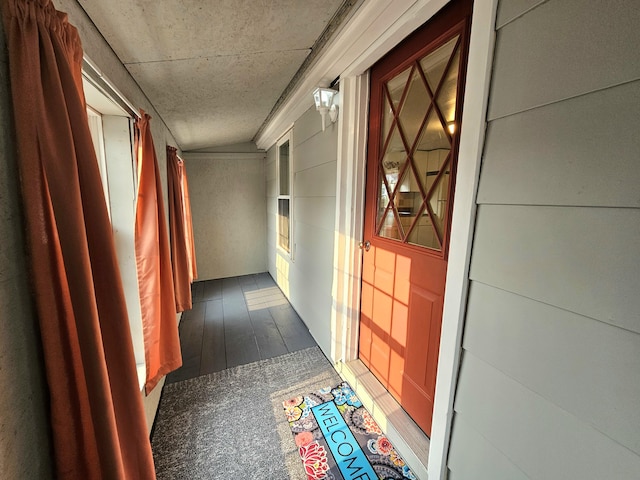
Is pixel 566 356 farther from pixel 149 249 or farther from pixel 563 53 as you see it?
pixel 149 249

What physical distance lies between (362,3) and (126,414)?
1913 millimetres

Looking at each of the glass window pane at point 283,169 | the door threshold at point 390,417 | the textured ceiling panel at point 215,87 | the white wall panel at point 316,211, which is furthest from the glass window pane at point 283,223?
the door threshold at point 390,417

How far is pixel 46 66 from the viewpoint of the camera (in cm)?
59

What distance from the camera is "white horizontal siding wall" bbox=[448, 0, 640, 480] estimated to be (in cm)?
54

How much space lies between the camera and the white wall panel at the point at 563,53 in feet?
1.71

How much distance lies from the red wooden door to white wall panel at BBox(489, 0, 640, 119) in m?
0.33

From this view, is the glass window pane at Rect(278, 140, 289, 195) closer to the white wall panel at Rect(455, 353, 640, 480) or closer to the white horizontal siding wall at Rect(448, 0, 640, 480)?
the white horizontal siding wall at Rect(448, 0, 640, 480)

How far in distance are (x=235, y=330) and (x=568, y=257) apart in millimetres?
2689

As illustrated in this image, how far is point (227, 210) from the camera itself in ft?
14.1

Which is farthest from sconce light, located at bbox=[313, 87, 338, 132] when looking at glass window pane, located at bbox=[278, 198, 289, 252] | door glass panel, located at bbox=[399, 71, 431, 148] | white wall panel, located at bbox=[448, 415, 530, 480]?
white wall panel, located at bbox=[448, 415, 530, 480]

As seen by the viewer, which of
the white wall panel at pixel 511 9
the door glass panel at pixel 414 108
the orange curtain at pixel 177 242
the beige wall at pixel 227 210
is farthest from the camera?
the beige wall at pixel 227 210

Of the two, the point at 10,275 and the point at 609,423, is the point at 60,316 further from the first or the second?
the point at 609,423

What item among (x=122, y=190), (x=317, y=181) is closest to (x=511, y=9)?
(x=317, y=181)

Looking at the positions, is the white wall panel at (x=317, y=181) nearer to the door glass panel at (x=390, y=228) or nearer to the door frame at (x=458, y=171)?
the door frame at (x=458, y=171)
